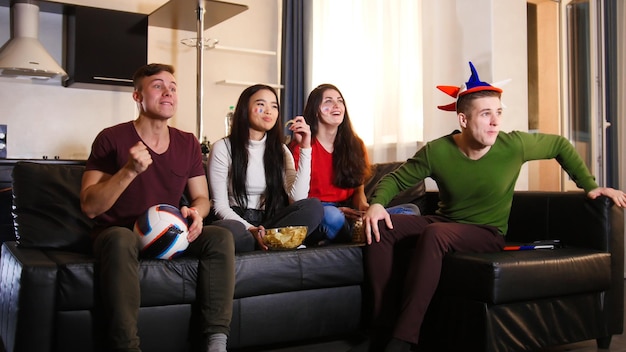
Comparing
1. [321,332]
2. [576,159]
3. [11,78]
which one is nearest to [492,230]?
[576,159]

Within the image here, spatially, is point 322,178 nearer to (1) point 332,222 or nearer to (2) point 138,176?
(1) point 332,222

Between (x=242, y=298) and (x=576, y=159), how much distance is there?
1.46 m

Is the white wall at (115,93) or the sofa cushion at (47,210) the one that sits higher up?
the white wall at (115,93)

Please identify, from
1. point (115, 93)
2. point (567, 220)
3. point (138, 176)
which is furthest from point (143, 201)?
point (115, 93)

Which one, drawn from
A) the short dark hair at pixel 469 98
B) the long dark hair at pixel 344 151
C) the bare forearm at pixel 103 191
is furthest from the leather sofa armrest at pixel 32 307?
the short dark hair at pixel 469 98

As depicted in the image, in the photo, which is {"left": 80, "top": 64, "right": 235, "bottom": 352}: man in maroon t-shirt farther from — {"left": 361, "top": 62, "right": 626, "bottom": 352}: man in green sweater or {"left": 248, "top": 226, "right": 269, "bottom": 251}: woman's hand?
{"left": 361, "top": 62, "right": 626, "bottom": 352}: man in green sweater

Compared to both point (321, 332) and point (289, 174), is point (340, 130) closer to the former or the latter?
point (289, 174)

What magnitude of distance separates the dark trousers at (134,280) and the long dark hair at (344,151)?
94 centimetres

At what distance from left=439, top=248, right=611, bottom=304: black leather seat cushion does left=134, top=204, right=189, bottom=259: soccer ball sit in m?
0.96

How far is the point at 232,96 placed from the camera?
18.5 feet

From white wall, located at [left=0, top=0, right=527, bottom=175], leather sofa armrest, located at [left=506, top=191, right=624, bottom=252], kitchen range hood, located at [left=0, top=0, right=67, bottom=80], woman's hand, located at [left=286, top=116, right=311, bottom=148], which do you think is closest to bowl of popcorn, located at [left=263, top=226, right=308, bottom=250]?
woman's hand, located at [left=286, top=116, right=311, bottom=148]

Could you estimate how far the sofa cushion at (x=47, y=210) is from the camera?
249 centimetres

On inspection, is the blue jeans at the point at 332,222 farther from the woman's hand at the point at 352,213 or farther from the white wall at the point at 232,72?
the white wall at the point at 232,72

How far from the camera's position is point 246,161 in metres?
2.85
